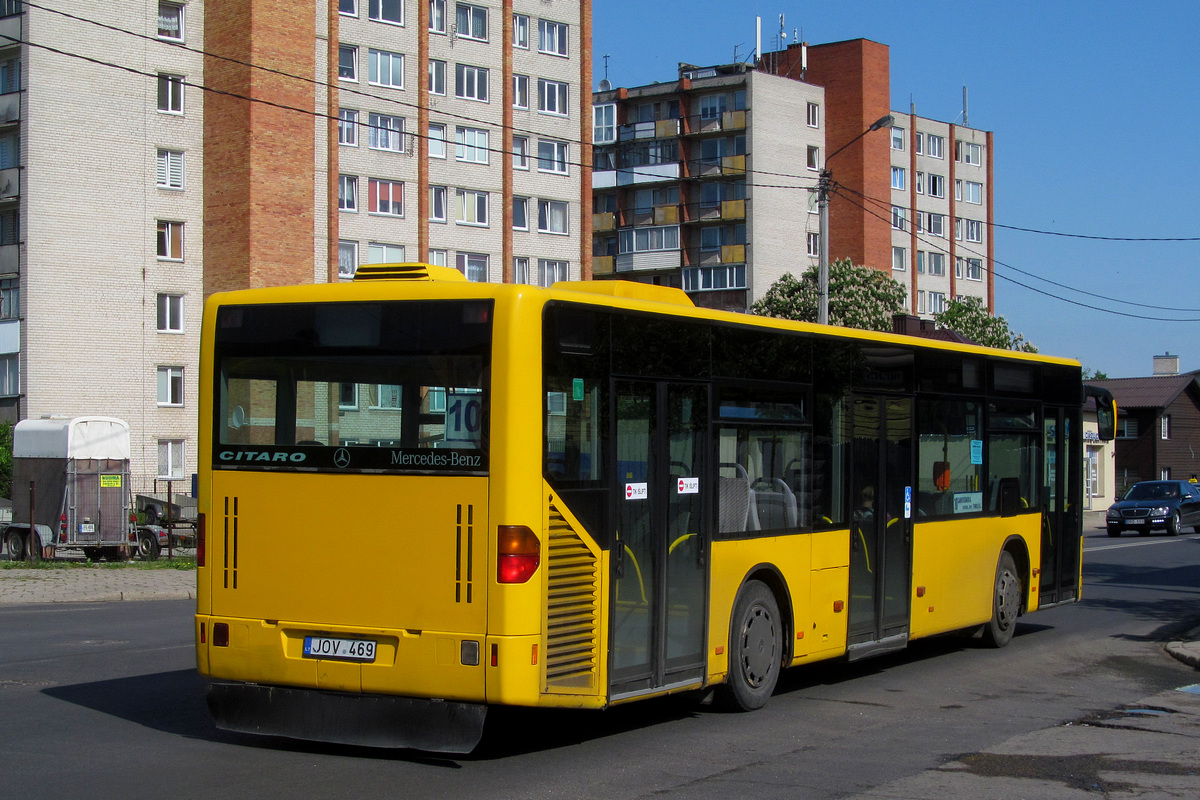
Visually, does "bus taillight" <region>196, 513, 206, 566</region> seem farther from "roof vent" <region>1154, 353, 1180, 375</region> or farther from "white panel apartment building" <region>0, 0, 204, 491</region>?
"roof vent" <region>1154, 353, 1180, 375</region>

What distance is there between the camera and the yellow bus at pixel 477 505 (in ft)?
24.8

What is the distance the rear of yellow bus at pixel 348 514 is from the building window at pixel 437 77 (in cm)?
4971

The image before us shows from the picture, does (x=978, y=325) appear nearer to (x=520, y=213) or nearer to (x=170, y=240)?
(x=520, y=213)

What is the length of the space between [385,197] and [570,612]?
160ft

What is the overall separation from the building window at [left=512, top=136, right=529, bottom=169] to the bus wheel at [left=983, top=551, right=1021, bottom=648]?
47108mm

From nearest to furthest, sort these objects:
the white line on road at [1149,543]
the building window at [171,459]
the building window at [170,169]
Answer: the white line on road at [1149,543] → the building window at [171,459] → the building window at [170,169]

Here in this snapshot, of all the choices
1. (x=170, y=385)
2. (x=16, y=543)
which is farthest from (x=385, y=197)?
(x=16, y=543)

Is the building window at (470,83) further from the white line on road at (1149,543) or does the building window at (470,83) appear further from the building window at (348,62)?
the white line on road at (1149,543)

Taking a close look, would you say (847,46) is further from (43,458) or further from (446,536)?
(446,536)

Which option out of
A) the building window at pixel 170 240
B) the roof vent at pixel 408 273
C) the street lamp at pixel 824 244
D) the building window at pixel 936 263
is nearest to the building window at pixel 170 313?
the building window at pixel 170 240

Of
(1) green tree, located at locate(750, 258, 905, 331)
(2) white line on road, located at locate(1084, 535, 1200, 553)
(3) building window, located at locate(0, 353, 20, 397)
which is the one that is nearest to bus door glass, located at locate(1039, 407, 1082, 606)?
(2) white line on road, located at locate(1084, 535, 1200, 553)

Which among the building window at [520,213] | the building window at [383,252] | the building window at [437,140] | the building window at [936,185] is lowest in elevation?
the building window at [383,252]

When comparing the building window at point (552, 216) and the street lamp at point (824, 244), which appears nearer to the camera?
the street lamp at point (824, 244)

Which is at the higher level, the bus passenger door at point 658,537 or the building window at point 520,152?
the building window at point 520,152
